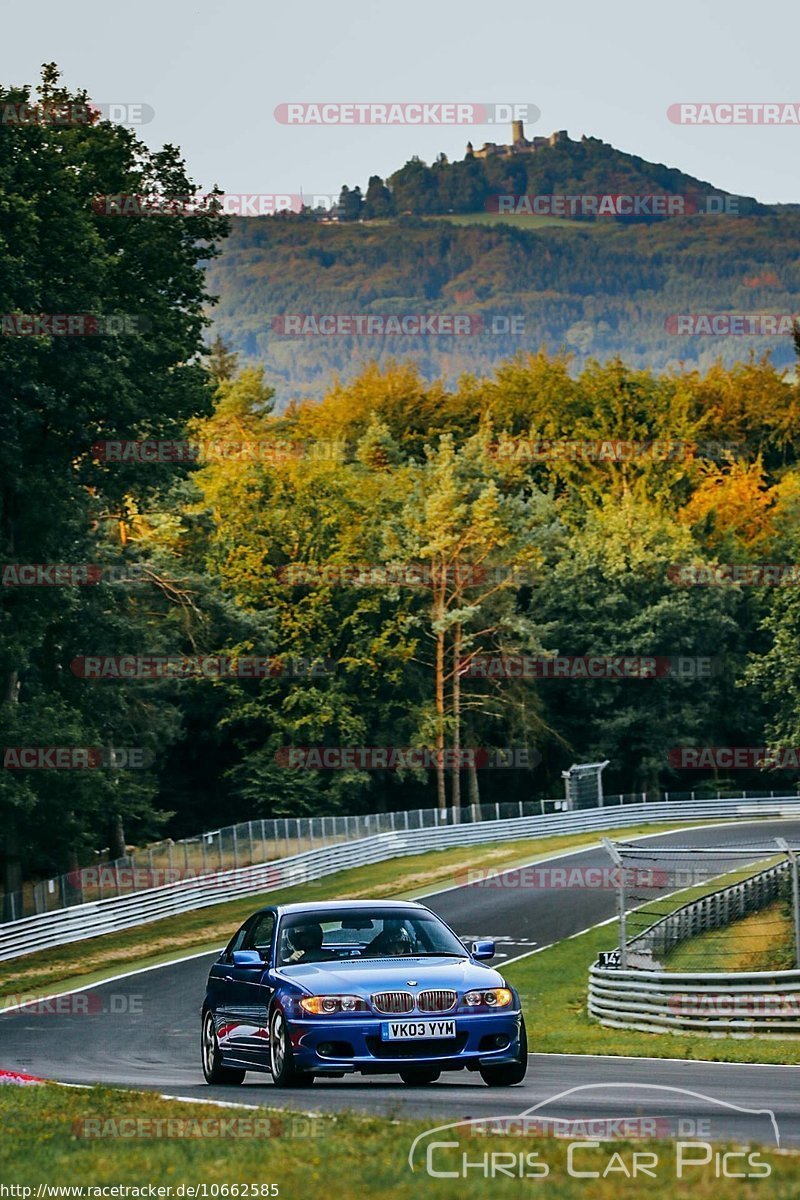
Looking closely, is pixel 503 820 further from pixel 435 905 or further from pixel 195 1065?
pixel 195 1065

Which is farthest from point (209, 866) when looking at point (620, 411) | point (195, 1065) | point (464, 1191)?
point (620, 411)

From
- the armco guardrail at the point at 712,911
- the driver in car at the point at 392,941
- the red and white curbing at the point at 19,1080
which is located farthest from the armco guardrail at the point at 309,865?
the driver in car at the point at 392,941

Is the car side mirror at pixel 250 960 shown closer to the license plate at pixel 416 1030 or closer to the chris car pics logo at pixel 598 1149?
the license plate at pixel 416 1030

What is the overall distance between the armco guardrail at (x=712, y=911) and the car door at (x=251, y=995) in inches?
475

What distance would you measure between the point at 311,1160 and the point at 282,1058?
15.4 ft

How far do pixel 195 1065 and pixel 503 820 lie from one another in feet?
153

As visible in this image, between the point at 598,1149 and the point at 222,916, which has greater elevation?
the point at 598,1149

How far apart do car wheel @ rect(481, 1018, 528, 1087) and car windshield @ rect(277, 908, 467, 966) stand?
1.02 metres

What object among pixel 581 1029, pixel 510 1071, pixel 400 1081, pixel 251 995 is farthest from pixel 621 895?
pixel 510 1071

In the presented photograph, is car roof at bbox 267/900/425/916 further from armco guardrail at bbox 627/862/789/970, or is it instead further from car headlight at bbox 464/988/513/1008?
armco guardrail at bbox 627/862/789/970

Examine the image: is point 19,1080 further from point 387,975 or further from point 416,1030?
point 416,1030

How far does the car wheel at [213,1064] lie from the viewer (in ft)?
49.5

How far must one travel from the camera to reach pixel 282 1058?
13.6m

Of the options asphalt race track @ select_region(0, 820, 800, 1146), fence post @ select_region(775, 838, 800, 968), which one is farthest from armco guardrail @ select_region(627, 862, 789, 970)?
fence post @ select_region(775, 838, 800, 968)
